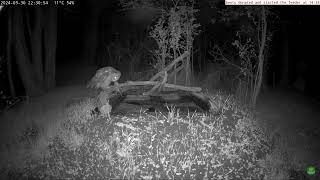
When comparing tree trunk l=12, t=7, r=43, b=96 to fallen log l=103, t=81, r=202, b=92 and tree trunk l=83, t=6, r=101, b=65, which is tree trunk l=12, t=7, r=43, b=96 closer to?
fallen log l=103, t=81, r=202, b=92

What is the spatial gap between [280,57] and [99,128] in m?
11.8

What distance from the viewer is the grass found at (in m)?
8.02

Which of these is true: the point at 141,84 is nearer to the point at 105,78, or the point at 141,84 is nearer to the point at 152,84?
the point at 152,84

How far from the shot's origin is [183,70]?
50.8ft

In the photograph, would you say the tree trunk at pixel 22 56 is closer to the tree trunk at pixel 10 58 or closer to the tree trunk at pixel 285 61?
the tree trunk at pixel 10 58

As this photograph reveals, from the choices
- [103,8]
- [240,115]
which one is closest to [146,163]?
[240,115]

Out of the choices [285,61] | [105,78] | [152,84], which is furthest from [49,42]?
[285,61]

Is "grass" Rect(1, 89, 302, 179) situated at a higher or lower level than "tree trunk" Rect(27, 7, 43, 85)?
lower

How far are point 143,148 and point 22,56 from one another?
302 inches

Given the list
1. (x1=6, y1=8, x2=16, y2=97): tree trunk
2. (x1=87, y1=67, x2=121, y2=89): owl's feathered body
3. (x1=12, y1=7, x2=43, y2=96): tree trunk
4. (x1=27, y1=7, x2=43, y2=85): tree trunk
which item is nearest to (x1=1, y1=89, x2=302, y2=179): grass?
(x1=87, y1=67, x2=121, y2=89): owl's feathered body

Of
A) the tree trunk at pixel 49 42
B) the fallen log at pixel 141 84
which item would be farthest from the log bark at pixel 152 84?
the tree trunk at pixel 49 42

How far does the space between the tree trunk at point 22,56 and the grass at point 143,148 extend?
11.8 ft

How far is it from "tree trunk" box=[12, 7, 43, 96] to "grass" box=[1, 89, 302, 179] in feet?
11.8

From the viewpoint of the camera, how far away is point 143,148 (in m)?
8.72
